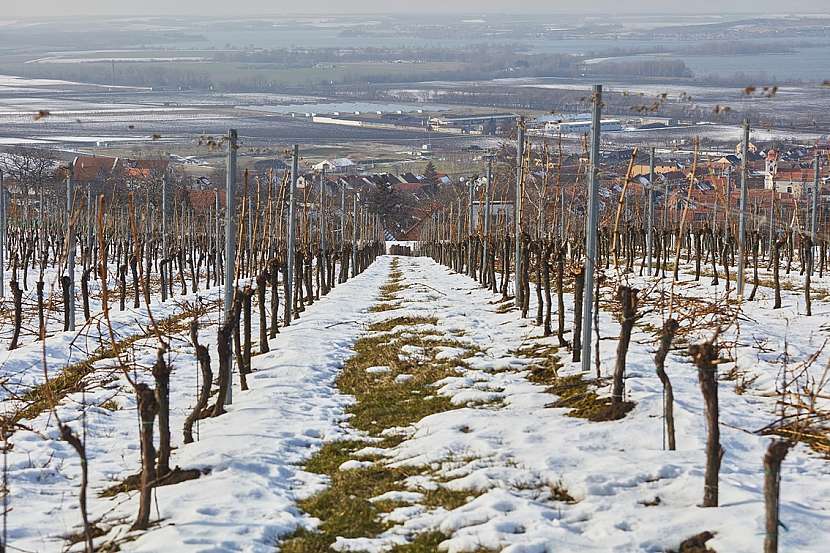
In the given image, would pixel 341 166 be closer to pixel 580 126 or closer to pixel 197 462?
pixel 580 126

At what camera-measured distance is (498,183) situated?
53344 millimetres

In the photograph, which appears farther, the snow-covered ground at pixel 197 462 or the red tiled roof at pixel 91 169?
the red tiled roof at pixel 91 169

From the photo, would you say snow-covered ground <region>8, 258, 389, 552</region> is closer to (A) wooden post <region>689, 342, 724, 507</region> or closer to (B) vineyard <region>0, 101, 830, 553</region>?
(B) vineyard <region>0, 101, 830, 553</region>

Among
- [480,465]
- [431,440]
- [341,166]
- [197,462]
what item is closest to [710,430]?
[480,465]

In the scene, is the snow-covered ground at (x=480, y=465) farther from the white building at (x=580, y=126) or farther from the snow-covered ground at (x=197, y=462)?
the white building at (x=580, y=126)

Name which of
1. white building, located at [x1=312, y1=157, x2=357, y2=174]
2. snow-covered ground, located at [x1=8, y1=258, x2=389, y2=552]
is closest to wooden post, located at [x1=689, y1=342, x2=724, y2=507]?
snow-covered ground, located at [x1=8, y1=258, x2=389, y2=552]

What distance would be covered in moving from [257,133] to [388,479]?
10524 cm

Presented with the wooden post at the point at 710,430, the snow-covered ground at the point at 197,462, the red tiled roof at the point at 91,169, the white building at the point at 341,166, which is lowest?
the snow-covered ground at the point at 197,462

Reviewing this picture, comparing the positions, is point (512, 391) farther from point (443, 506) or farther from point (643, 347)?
point (443, 506)

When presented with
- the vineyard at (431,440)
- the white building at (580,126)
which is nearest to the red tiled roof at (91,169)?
the white building at (580,126)

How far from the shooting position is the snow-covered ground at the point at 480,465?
5.86 metres

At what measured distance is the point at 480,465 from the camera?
7465 mm

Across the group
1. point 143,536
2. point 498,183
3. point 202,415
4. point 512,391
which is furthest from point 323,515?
point 498,183

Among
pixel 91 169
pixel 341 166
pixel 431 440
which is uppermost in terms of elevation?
pixel 341 166
